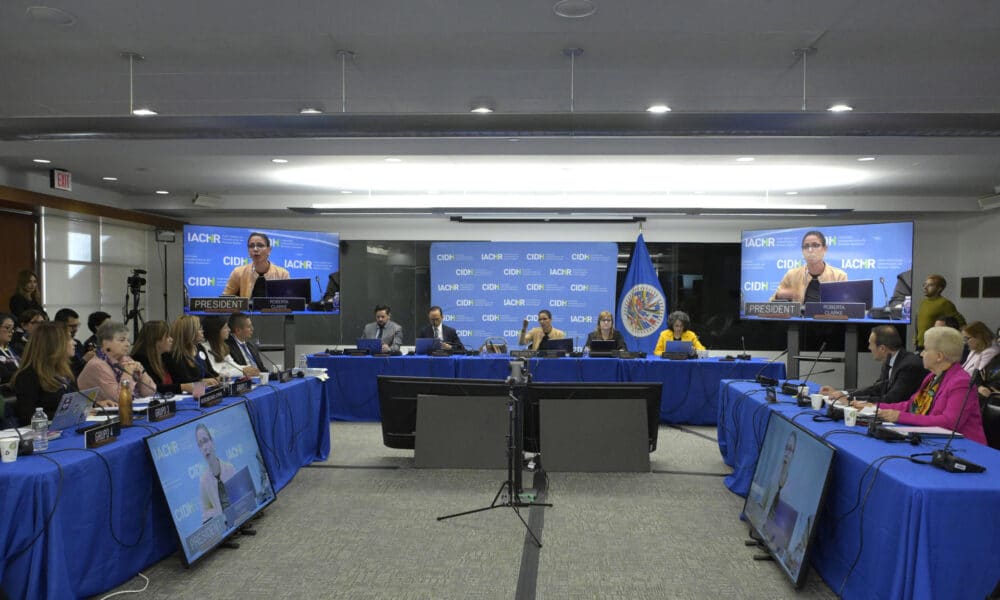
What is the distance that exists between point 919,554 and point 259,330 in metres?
9.65

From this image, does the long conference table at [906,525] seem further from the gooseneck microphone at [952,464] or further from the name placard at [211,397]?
the name placard at [211,397]

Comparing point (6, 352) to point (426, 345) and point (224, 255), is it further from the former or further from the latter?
point (426, 345)

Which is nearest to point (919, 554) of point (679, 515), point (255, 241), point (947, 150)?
point (679, 515)

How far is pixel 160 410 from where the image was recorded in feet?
11.5

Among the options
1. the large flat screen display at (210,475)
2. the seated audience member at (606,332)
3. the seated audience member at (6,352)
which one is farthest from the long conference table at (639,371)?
the seated audience member at (6,352)

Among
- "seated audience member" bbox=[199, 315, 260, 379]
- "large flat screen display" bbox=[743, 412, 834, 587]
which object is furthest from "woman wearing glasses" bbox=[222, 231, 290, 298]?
"large flat screen display" bbox=[743, 412, 834, 587]

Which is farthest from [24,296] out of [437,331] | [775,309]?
[775,309]

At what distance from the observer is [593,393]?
14.4 feet

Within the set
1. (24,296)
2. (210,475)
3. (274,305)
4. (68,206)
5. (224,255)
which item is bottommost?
(210,475)

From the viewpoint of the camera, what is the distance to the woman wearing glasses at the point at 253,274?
836 cm

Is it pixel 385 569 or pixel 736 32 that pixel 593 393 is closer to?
pixel 385 569

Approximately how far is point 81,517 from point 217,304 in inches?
215

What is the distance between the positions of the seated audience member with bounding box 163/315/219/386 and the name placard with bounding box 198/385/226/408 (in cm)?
58

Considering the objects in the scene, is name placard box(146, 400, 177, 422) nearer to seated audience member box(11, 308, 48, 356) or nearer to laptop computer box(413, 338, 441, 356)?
seated audience member box(11, 308, 48, 356)
